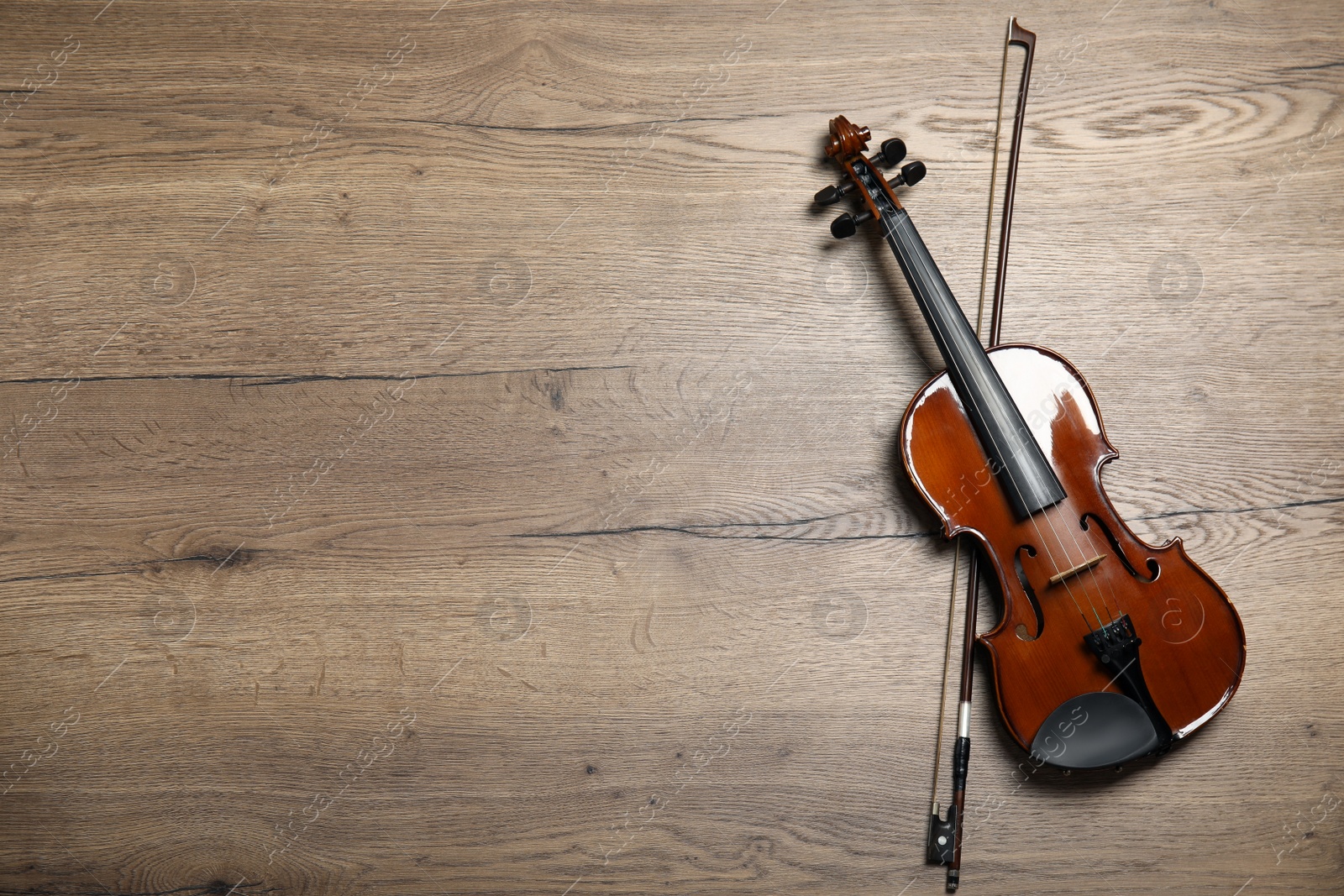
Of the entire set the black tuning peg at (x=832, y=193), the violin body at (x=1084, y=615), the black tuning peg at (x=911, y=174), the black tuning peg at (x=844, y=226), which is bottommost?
the violin body at (x=1084, y=615)

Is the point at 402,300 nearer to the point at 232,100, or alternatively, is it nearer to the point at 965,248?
the point at 232,100

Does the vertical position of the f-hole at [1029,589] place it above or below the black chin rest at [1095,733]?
above

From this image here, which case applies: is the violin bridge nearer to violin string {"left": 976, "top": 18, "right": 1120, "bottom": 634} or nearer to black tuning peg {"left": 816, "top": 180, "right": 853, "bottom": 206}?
violin string {"left": 976, "top": 18, "right": 1120, "bottom": 634}

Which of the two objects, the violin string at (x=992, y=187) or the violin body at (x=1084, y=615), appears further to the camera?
the violin string at (x=992, y=187)

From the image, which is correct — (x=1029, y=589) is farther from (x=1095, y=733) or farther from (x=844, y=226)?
(x=844, y=226)

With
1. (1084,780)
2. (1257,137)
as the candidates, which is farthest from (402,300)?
(1257,137)

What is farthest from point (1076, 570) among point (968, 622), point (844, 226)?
point (844, 226)

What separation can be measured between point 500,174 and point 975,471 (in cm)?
88

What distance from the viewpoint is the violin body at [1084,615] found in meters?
1.14

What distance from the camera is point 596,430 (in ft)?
4.30

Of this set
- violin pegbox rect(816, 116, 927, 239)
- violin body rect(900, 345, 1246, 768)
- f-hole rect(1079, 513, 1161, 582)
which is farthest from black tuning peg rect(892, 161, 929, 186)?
f-hole rect(1079, 513, 1161, 582)

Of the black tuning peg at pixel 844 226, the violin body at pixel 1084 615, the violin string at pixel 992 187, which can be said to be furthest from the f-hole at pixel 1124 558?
the black tuning peg at pixel 844 226

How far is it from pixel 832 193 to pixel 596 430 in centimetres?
51

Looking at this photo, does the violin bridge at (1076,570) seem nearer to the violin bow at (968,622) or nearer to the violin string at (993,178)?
the violin bow at (968,622)
